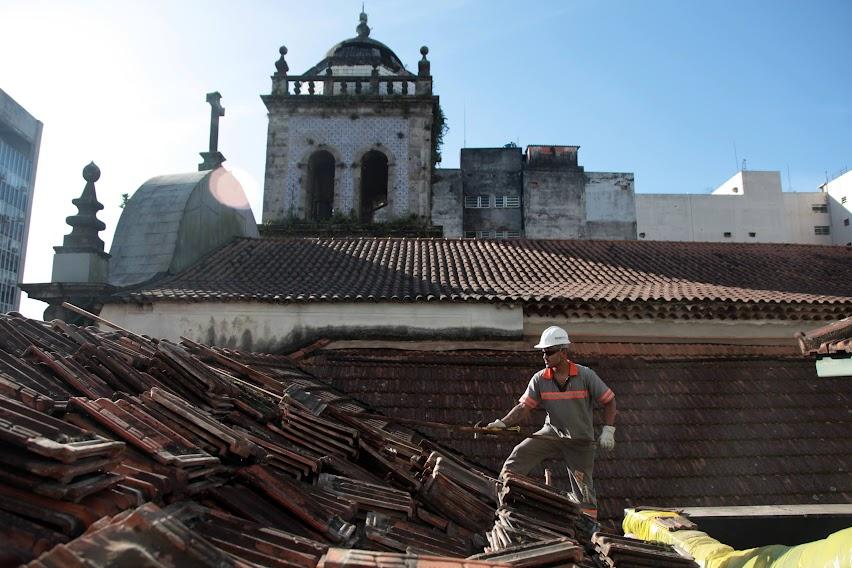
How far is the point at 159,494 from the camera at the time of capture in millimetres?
2656

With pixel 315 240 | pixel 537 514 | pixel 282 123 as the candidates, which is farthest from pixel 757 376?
pixel 282 123

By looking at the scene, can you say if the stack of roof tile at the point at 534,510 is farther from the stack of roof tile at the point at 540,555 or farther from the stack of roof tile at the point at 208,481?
the stack of roof tile at the point at 540,555

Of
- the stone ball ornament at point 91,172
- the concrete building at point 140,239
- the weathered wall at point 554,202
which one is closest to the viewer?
the concrete building at point 140,239

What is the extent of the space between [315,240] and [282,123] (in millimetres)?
6453

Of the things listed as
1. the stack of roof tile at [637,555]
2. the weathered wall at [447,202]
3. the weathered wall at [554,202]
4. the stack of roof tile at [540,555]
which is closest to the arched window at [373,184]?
the weathered wall at [447,202]

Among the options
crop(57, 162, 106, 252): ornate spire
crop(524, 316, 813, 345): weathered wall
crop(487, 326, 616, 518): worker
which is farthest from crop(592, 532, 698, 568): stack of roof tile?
crop(57, 162, 106, 252): ornate spire

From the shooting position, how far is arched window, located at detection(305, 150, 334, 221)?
64.1ft

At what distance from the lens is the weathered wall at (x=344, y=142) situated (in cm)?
1912

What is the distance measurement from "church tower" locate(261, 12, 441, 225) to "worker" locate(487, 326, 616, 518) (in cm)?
1384

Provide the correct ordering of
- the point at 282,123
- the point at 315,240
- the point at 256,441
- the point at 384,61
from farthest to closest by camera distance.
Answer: the point at 384,61 < the point at 282,123 < the point at 315,240 < the point at 256,441

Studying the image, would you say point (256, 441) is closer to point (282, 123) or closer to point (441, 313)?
point (441, 313)

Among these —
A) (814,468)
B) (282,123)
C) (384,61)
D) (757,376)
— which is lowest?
(814,468)

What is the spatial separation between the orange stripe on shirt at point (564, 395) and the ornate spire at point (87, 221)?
997 centimetres

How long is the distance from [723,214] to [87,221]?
35.3 metres
